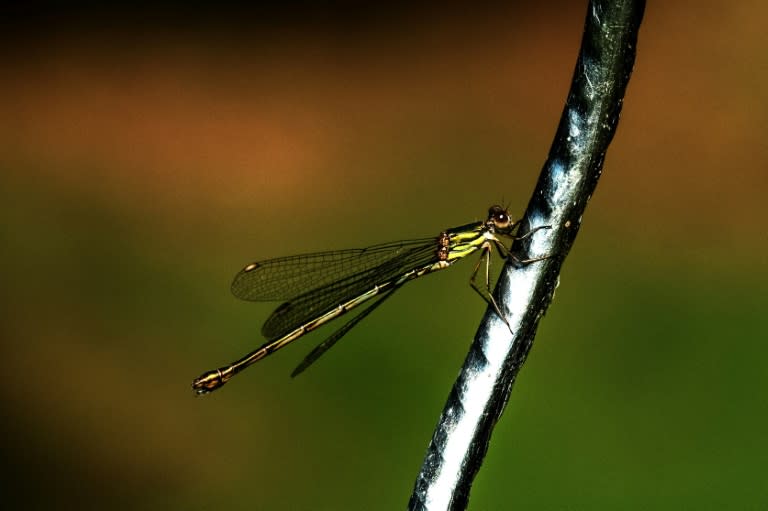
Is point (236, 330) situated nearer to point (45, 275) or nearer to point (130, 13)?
point (45, 275)

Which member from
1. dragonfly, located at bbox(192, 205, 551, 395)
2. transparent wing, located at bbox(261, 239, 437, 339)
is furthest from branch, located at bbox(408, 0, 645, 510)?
transparent wing, located at bbox(261, 239, 437, 339)

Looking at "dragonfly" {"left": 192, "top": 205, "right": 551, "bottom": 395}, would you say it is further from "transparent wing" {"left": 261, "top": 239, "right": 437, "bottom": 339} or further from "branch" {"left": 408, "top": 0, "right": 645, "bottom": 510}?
"branch" {"left": 408, "top": 0, "right": 645, "bottom": 510}

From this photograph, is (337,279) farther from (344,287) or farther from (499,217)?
(499,217)

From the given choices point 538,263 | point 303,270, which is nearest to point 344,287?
point 303,270

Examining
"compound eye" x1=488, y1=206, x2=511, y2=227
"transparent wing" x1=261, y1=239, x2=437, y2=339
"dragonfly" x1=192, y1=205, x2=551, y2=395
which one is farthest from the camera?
"transparent wing" x1=261, y1=239, x2=437, y2=339

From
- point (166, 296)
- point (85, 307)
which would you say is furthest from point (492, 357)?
point (85, 307)

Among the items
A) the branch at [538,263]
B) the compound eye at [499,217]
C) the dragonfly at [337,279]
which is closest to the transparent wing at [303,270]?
the dragonfly at [337,279]
